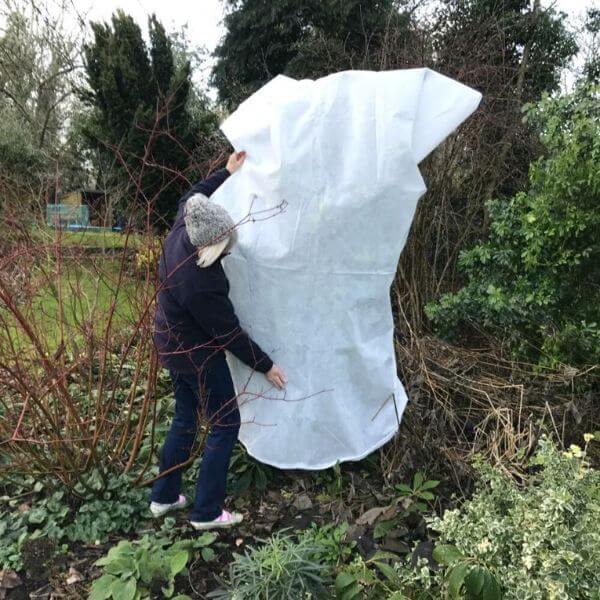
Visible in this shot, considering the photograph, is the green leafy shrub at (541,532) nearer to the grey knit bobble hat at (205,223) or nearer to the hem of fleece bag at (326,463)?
the hem of fleece bag at (326,463)

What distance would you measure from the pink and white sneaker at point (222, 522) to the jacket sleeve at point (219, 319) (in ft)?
2.48

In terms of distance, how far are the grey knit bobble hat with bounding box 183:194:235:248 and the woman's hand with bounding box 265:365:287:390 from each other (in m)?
0.68

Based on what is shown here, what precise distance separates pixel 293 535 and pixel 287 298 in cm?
104

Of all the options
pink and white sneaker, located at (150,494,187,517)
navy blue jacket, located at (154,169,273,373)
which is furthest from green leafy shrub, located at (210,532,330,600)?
navy blue jacket, located at (154,169,273,373)

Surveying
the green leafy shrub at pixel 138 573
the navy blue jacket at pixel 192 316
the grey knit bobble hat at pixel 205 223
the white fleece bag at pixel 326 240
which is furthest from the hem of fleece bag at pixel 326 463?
the grey knit bobble hat at pixel 205 223

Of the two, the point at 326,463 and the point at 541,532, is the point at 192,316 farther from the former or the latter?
the point at 541,532

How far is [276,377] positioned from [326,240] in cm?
66

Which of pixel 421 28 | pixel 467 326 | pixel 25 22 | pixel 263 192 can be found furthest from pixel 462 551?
pixel 25 22

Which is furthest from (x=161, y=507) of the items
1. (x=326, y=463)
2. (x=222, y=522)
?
(x=326, y=463)

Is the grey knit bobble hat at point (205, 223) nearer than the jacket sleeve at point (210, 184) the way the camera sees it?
Yes

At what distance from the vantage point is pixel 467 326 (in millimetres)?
3512

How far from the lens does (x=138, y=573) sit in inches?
74.0

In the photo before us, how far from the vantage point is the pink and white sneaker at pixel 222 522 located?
233 centimetres

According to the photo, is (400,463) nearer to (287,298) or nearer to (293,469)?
(293,469)
